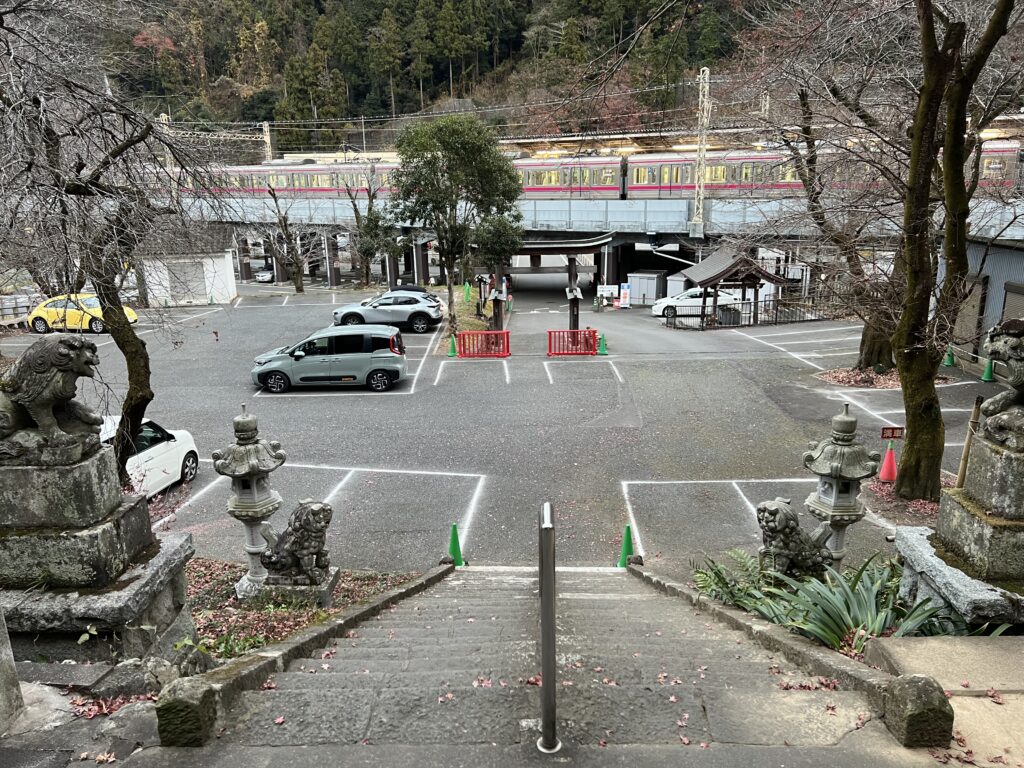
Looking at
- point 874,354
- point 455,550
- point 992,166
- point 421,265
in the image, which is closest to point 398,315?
point 421,265

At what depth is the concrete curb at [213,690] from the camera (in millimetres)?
2725

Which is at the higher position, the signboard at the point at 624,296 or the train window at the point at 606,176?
the train window at the point at 606,176

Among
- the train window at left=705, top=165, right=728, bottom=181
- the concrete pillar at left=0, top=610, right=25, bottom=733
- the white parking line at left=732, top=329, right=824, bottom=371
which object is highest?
the train window at left=705, top=165, right=728, bottom=181

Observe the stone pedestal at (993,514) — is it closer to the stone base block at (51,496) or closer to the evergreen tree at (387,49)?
the stone base block at (51,496)

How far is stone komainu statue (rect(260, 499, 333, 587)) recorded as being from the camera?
6.04 meters

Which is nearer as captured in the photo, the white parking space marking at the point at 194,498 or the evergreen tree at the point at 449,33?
the white parking space marking at the point at 194,498

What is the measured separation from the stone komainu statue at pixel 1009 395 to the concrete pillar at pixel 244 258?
136 feet

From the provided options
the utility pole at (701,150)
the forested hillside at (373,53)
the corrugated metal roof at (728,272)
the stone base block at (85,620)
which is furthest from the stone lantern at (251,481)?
the forested hillside at (373,53)

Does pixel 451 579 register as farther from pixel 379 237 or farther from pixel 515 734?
pixel 379 237

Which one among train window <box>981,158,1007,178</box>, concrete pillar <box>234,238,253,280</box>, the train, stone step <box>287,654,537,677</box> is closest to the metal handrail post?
stone step <box>287,654,537,677</box>

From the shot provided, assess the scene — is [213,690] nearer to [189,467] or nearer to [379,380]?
[189,467]

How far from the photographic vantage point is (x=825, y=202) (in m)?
17.0

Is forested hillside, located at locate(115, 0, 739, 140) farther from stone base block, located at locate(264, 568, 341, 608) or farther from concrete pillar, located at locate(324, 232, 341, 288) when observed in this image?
stone base block, located at locate(264, 568, 341, 608)

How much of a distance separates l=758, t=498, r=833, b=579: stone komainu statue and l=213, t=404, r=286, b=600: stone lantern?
4.48 meters
